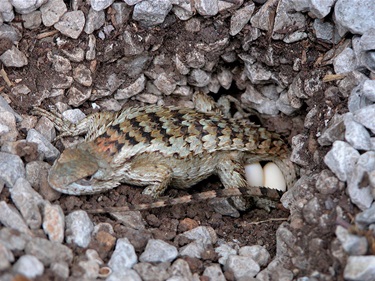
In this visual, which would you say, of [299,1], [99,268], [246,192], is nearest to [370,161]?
[246,192]

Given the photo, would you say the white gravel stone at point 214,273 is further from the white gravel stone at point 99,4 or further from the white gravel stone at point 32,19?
the white gravel stone at point 32,19

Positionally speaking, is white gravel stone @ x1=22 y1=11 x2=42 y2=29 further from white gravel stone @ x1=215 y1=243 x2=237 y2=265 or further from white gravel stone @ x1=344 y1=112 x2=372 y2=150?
white gravel stone @ x1=344 y1=112 x2=372 y2=150

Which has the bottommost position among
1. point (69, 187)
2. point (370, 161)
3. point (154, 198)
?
point (154, 198)

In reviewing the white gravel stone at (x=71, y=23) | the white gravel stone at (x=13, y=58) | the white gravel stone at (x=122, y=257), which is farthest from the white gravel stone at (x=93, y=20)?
the white gravel stone at (x=122, y=257)

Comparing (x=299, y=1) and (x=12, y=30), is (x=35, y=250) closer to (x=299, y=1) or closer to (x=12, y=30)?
(x=12, y=30)

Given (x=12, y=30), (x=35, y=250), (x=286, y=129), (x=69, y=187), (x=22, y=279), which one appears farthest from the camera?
(x=286, y=129)

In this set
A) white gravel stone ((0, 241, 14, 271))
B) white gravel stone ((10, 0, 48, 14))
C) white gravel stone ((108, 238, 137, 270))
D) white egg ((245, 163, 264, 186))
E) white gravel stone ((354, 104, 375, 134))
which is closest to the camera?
white gravel stone ((0, 241, 14, 271))

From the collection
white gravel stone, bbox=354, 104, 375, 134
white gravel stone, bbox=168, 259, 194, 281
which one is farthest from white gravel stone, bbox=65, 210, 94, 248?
white gravel stone, bbox=354, 104, 375, 134
